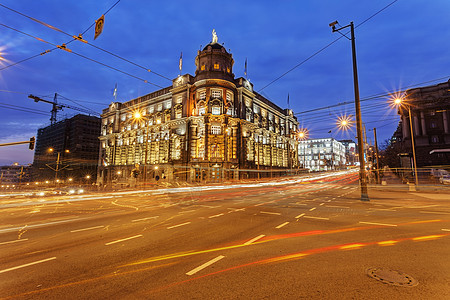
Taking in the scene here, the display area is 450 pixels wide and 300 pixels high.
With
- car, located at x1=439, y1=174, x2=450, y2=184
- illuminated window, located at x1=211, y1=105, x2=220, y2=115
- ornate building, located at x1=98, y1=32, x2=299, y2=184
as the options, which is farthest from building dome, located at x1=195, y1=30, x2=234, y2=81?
car, located at x1=439, y1=174, x2=450, y2=184

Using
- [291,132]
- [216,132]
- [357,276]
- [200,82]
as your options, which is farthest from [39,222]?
[291,132]

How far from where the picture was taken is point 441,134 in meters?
44.2

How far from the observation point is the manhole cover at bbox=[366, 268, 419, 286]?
365cm

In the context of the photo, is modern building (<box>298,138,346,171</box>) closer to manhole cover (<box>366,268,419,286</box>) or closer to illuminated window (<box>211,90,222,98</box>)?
illuminated window (<box>211,90,222,98</box>)

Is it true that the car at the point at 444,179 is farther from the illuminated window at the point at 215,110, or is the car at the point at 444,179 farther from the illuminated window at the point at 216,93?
the illuminated window at the point at 216,93

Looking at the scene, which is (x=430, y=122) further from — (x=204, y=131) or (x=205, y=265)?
(x=205, y=265)

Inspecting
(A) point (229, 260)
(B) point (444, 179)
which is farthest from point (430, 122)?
(A) point (229, 260)

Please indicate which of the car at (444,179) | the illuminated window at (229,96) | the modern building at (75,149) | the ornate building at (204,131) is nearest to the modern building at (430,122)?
the car at (444,179)

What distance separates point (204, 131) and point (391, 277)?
131ft

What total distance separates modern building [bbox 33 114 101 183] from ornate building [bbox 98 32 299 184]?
53.7ft

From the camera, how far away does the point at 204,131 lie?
42562 millimetres

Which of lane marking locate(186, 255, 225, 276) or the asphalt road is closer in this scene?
the asphalt road

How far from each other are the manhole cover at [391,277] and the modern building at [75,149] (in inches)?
3134

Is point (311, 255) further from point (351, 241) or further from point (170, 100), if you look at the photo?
point (170, 100)
